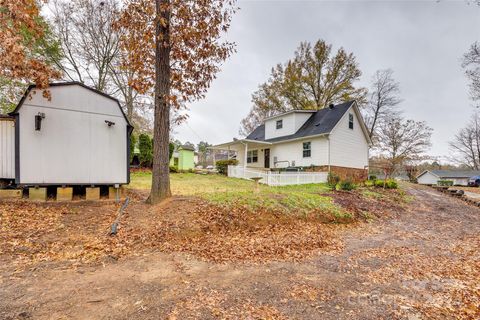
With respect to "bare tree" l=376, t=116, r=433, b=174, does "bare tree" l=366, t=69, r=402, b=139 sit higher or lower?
higher

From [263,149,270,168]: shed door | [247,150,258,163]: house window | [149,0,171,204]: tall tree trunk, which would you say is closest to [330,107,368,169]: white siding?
[263,149,270,168]: shed door

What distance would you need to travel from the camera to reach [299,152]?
58.9 feet

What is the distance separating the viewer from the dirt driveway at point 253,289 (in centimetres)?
255

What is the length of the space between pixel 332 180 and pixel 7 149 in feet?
46.3

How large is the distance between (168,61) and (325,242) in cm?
653

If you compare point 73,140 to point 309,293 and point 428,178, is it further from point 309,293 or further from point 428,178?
point 428,178

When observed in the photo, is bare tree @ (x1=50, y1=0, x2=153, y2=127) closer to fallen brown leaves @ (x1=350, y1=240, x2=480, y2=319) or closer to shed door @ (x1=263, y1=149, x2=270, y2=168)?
shed door @ (x1=263, y1=149, x2=270, y2=168)

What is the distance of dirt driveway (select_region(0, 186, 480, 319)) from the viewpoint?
2547 millimetres

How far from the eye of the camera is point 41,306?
2.49 m

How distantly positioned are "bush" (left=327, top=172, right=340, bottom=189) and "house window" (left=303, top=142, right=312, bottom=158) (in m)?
2.72

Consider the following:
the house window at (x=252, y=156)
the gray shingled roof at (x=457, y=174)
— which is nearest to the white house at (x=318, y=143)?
the house window at (x=252, y=156)

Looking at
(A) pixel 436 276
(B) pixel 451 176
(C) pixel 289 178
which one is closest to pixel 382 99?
(C) pixel 289 178

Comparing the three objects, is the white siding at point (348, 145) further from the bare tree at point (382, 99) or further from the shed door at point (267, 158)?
the bare tree at point (382, 99)

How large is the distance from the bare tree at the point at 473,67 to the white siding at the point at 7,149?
22.4 metres
